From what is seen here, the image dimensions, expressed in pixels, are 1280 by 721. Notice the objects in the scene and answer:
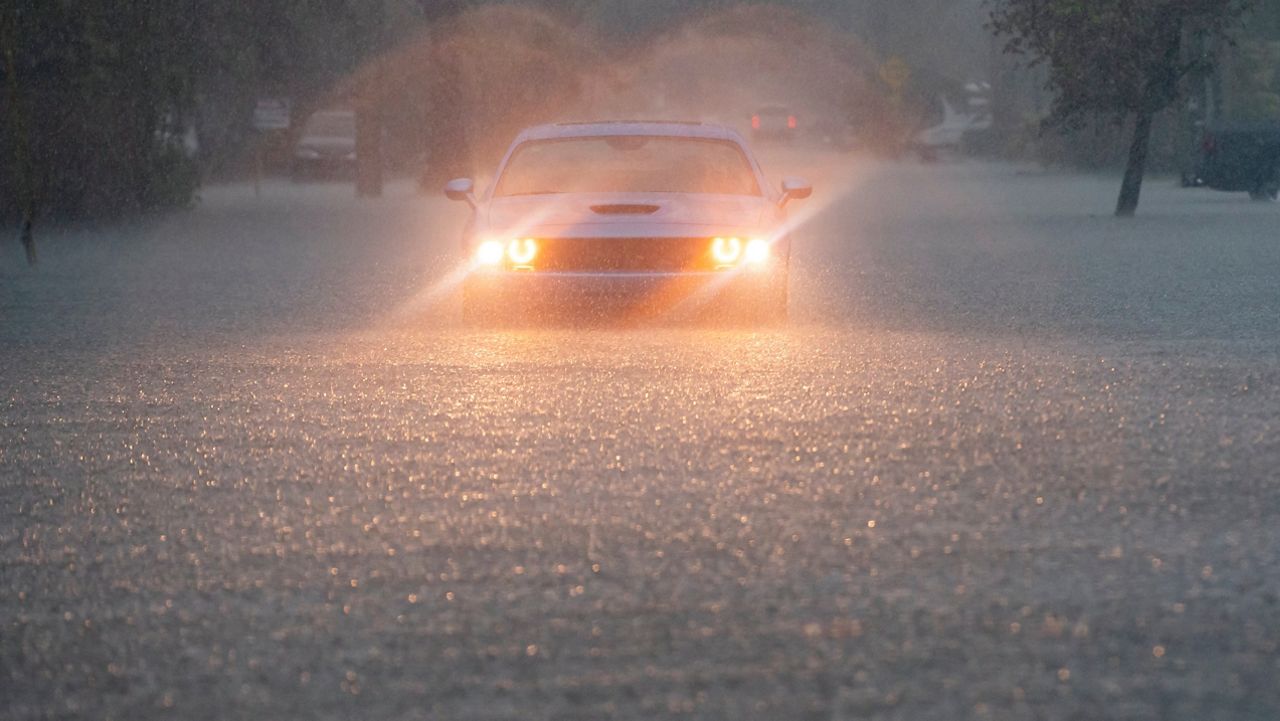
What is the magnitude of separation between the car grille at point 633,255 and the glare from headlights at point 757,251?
0.86 ft

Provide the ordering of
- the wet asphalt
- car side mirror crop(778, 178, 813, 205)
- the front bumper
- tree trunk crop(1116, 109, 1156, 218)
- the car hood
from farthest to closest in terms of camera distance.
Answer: tree trunk crop(1116, 109, 1156, 218)
car side mirror crop(778, 178, 813, 205)
the car hood
the front bumper
the wet asphalt

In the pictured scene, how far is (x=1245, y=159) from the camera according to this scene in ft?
111

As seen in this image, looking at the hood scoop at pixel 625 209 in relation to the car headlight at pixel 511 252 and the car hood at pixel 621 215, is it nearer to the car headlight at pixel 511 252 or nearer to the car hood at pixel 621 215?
the car hood at pixel 621 215

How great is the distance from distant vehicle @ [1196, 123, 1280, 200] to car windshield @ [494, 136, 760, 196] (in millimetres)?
22660

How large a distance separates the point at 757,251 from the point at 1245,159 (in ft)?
79.3

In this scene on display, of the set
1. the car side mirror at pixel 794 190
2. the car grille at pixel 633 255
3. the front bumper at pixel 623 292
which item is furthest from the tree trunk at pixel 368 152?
the car grille at pixel 633 255

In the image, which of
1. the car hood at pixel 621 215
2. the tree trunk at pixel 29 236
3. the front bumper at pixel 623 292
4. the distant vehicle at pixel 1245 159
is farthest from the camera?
the distant vehicle at pixel 1245 159

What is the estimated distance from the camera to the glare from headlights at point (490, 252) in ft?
39.5

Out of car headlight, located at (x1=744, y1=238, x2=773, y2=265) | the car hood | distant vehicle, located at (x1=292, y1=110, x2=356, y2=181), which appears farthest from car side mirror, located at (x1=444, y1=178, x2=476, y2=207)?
distant vehicle, located at (x1=292, y1=110, x2=356, y2=181)

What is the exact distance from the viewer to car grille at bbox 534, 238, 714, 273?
11891 mm

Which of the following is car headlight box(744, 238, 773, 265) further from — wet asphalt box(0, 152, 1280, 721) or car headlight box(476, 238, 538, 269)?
car headlight box(476, 238, 538, 269)

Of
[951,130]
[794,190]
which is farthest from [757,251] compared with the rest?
[951,130]

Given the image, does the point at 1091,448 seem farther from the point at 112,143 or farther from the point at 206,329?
the point at 112,143

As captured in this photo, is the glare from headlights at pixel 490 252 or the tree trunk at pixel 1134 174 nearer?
the glare from headlights at pixel 490 252
